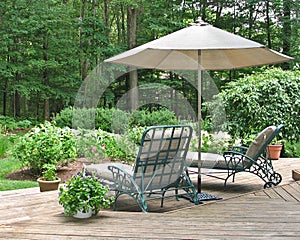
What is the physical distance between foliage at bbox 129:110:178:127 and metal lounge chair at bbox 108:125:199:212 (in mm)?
5357

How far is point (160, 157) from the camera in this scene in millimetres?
3605

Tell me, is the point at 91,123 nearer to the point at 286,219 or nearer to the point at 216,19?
the point at 286,219

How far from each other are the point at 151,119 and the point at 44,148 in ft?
13.2

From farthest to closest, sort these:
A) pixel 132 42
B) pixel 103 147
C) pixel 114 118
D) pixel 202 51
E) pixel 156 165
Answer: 1. pixel 132 42
2. pixel 114 118
3. pixel 103 147
4. pixel 202 51
5. pixel 156 165

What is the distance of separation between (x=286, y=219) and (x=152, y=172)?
3.76 ft

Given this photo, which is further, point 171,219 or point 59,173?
point 59,173

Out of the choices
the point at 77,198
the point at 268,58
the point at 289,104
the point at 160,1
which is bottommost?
the point at 77,198

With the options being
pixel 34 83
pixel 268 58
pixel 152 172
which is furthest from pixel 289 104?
pixel 34 83

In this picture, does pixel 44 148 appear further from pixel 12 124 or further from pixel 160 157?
pixel 12 124

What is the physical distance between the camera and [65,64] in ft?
45.2

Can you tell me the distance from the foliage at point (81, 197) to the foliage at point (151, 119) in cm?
594

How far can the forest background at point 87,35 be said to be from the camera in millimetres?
12461

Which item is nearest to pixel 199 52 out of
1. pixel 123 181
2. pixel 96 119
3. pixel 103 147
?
pixel 123 181

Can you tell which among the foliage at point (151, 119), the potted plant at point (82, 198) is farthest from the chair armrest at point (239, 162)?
the foliage at point (151, 119)
